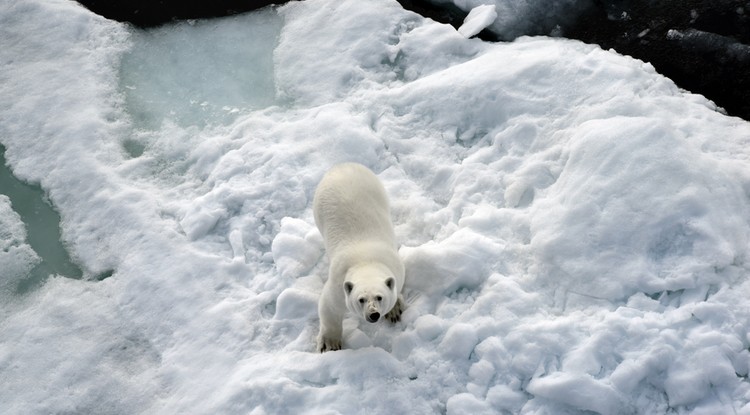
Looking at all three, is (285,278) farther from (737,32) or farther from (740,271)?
(737,32)

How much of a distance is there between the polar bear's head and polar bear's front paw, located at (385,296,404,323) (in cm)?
45

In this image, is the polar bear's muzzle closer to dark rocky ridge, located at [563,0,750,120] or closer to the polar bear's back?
the polar bear's back

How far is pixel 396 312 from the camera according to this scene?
15.5 feet

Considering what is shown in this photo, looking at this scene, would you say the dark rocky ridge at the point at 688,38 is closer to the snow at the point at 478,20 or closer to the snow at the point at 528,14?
the snow at the point at 528,14

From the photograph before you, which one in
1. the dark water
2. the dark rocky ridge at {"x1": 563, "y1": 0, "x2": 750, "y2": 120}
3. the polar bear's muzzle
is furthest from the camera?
the dark rocky ridge at {"x1": 563, "y1": 0, "x2": 750, "y2": 120}

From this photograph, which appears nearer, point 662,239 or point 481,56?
point 662,239

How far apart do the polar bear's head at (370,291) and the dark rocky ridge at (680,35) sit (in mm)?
3741

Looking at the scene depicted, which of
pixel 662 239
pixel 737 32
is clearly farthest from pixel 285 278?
pixel 737 32

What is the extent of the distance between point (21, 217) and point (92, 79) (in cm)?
187

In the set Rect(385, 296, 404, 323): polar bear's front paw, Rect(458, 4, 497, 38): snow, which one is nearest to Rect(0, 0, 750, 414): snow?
Rect(385, 296, 404, 323): polar bear's front paw

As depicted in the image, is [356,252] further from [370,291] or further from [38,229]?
[38,229]

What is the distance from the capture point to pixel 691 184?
15.7ft

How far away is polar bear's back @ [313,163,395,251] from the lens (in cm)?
467

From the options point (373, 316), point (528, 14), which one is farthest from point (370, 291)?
point (528, 14)
